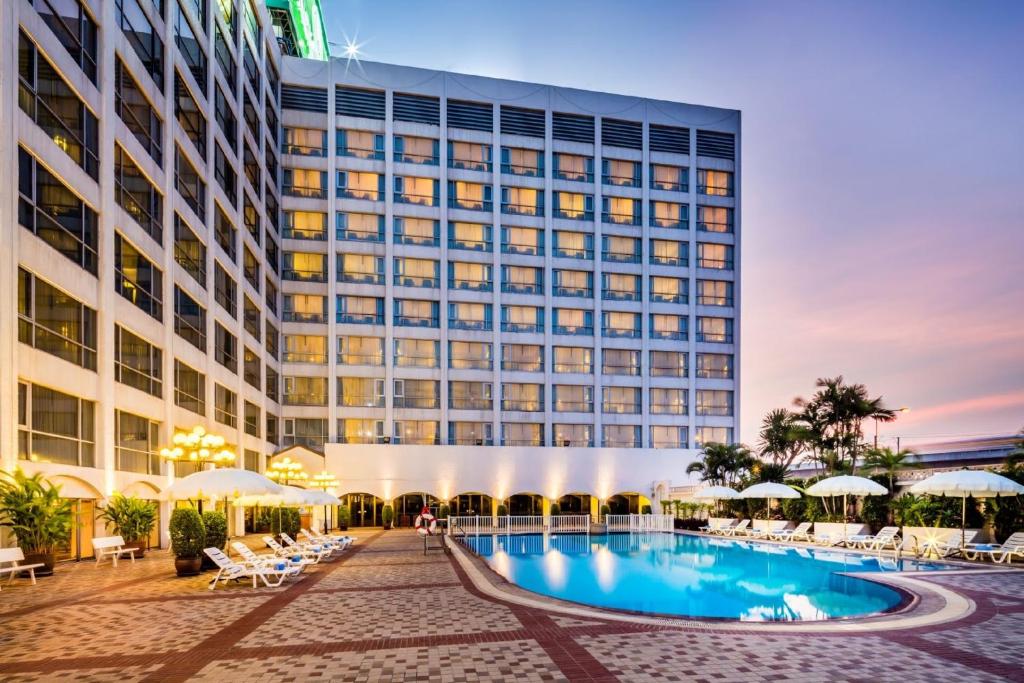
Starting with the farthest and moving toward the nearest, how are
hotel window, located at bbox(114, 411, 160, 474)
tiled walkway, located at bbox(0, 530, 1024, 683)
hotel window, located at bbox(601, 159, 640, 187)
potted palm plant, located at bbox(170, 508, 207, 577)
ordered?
hotel window, located at bbox(601, 159, 640, 187)
hotel window, located at bbox(114, 411, 160, 474)
potted palm plant, located at bbox(170, 508, 207, 577)
tiled walkway, located at bbox(0, 530, 1024, 683)

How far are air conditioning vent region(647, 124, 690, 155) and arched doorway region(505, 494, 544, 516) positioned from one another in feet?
83.8

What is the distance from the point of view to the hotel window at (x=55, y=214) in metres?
16.0

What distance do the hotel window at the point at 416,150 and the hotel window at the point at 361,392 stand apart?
14390mm

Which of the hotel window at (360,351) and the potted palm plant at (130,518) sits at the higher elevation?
the hotel window at (360,351)

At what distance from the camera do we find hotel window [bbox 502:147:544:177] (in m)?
44.4

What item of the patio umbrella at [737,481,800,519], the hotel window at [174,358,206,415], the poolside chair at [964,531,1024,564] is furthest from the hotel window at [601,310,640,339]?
the poolside chair at [964,531,1024,564]

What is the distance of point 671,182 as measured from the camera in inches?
1852

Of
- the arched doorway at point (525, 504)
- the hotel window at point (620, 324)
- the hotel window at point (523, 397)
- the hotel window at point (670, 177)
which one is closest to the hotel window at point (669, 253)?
the hotel window at point (670, 177)

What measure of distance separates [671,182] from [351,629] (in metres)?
42.8

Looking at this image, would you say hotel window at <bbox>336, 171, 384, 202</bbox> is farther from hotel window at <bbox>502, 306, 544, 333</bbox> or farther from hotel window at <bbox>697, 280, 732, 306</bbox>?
hotel window at <bbox>697, 280, 732, 306</bbox>

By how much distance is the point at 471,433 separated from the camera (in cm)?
4241

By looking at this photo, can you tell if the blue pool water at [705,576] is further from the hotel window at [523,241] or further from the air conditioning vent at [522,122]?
the air conditioning vent at [522,122]

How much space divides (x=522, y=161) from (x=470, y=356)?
13.8 meters

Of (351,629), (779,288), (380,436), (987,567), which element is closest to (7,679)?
(351,629)
